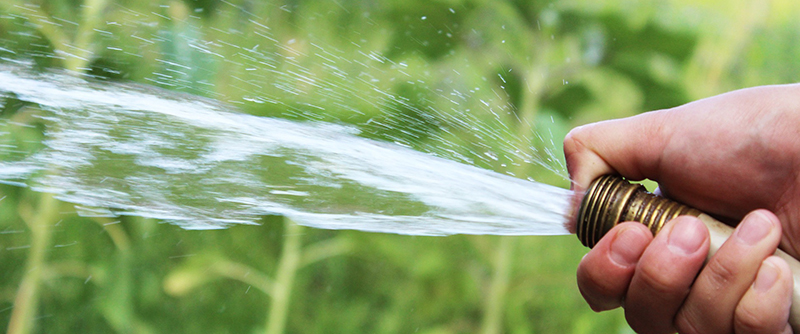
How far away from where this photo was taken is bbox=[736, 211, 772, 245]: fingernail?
1.08ft

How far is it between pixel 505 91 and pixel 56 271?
0.57 meters

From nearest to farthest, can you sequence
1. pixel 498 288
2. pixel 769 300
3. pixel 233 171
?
pixel 769 300, pixel 233 171, pixel 498 288

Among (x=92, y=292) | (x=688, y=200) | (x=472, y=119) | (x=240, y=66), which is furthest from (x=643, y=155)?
(x=92, y=292)

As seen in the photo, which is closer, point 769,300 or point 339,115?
point 769,300

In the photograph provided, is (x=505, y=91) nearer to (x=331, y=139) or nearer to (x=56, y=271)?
(x=331, y=139)

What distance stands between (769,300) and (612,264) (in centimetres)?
9

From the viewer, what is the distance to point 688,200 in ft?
1.41

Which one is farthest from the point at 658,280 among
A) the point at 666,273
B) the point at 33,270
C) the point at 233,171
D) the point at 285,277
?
the point at 33,270

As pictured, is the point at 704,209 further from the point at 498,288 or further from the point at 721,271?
the point at 498,288

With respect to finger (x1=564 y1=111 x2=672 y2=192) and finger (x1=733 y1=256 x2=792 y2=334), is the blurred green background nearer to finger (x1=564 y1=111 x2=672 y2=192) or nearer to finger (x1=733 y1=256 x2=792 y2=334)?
finger (x1=564 y1=111 x2=672 y2=192)

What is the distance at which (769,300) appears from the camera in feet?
1.08

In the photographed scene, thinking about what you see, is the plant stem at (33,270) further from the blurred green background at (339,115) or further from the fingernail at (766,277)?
the fingernail at (766,277)

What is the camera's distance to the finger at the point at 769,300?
33cm

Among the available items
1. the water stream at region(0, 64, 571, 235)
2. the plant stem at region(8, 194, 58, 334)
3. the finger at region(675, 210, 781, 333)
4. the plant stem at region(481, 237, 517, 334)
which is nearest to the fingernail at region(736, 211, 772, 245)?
the finger at region(675, 210, 781, 333)
